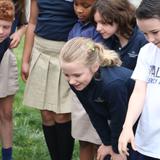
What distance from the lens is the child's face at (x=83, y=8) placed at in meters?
3.19

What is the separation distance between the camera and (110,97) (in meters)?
2.85

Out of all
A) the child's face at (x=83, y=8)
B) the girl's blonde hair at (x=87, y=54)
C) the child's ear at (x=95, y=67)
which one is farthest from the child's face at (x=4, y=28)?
the child's ear at (x=95, y=67)

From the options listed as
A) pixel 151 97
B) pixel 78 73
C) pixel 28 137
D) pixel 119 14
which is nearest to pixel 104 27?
pixel 119 14

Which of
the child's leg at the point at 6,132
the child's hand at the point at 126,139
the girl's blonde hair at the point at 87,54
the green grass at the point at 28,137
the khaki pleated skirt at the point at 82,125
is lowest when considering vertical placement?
the green grass at the point at 28,137

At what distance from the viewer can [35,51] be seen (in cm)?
360

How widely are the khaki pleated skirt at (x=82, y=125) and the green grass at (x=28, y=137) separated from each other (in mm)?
666

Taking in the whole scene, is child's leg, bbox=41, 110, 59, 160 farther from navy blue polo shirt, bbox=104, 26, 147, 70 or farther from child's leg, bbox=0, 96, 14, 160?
navy blue polo shirt, bbox=104, 26, 147, 70

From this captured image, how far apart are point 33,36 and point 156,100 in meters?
1.35

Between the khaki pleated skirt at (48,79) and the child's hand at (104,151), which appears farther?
the khaki pleated skirt at (48,79)

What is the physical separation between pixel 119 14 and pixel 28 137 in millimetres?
1692

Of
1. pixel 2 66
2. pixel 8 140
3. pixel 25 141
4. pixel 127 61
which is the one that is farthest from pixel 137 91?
pixel 25 141

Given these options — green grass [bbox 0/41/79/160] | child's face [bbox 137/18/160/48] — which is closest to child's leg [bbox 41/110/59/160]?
green grass [bbox 0/41/79/160]

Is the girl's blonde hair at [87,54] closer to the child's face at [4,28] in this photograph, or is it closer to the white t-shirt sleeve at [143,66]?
the white t-shirt sleeve at [143,66]

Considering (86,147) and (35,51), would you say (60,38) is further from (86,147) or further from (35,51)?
→ (86,147)
